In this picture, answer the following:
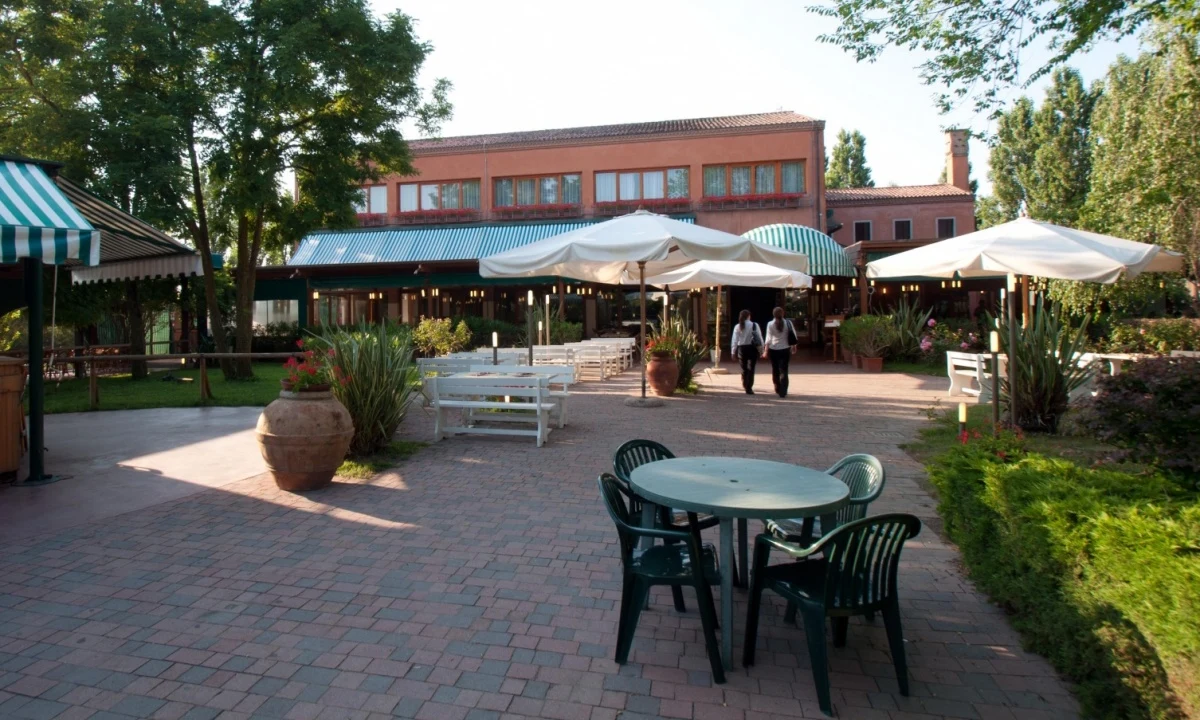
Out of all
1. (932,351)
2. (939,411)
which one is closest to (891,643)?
(939,411)

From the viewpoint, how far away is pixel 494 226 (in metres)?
26.1

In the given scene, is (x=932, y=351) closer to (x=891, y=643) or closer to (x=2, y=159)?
(x=891, y=643)

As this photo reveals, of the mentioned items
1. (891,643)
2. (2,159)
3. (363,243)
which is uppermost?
(363,243)

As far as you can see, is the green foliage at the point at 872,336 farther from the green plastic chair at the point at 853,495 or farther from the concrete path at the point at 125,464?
the green plastic chair at the point at 853,495

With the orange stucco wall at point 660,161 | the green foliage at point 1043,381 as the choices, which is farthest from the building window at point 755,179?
the green foliage at point 1043,381

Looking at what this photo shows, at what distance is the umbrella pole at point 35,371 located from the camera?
21.8ft

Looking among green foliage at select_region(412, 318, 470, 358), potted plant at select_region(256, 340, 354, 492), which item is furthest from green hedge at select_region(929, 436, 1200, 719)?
green foliage at select_region(412, 318, 470, 358)

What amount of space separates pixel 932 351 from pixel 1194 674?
1613cm

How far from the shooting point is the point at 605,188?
26.9m

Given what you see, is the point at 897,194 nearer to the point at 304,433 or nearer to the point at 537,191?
the point at 537,191

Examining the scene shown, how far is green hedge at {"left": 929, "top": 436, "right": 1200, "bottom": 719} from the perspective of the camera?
2.36 meters

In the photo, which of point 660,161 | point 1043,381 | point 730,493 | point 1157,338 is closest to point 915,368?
point 1157,338

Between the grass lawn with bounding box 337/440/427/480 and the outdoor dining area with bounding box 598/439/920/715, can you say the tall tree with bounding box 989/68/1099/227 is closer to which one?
the grass lawn with bounding box 337/440/427/480

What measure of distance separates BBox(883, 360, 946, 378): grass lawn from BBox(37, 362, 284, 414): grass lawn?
13.3 meters
